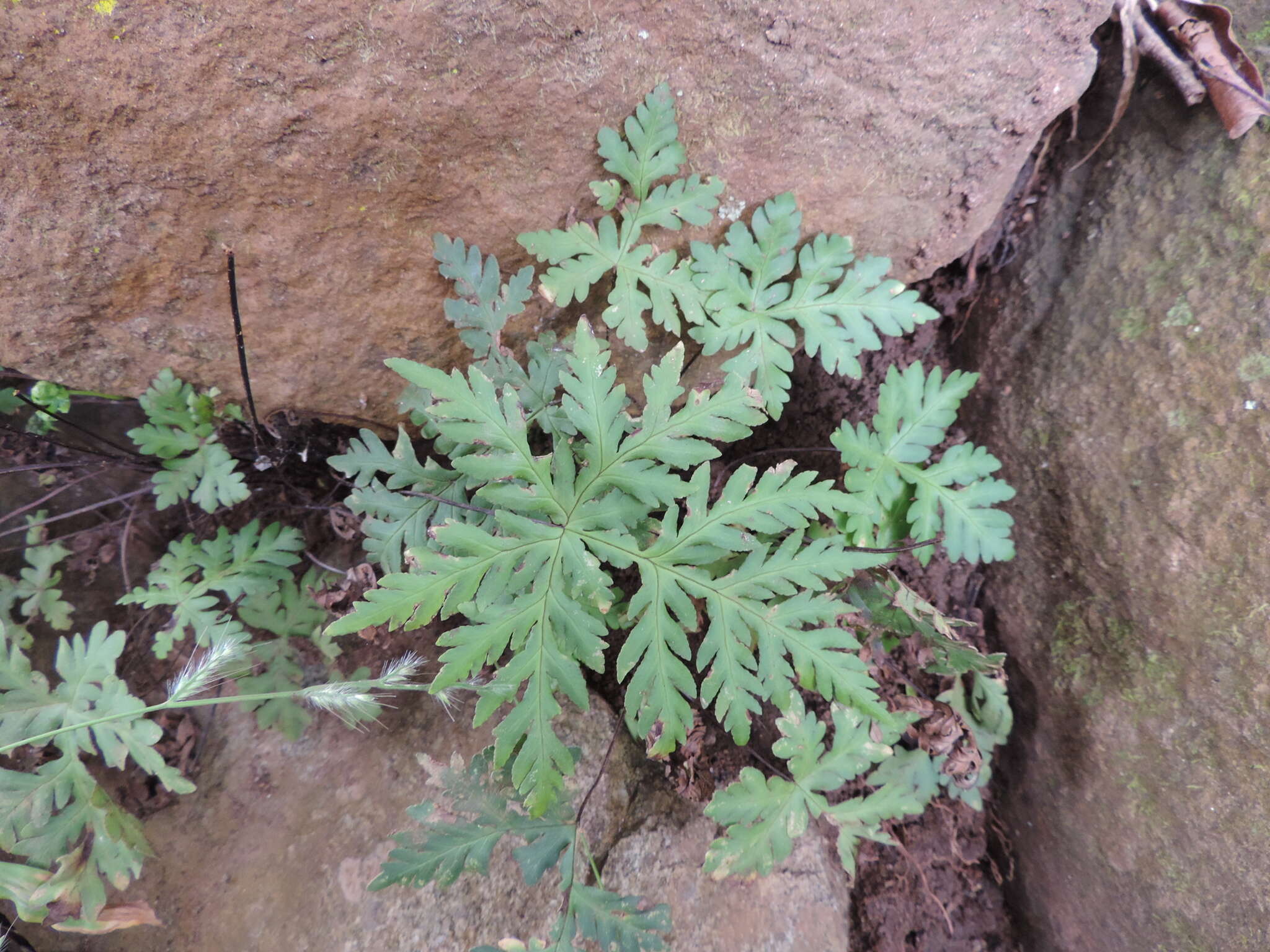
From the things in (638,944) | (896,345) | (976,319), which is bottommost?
(638,944)

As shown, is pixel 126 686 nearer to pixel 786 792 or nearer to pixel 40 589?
pixel 40 589

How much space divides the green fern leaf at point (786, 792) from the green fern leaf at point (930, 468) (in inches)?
30.0

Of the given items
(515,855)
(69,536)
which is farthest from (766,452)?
(69,536)

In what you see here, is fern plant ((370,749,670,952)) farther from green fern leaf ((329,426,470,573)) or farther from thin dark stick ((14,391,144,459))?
thin dark stick ((14,391,144,459))

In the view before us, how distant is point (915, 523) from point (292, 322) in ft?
8.28

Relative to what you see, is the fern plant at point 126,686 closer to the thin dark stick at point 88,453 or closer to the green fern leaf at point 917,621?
the thin dark stick at point 88,453

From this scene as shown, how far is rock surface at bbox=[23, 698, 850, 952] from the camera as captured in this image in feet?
8.36

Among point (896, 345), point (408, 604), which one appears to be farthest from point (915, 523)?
point (408, 604)

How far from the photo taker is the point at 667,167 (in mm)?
2488

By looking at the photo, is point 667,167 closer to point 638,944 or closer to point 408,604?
point 408,604

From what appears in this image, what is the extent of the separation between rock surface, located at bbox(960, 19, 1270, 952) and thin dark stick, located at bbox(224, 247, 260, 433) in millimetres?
3086

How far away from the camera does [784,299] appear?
272 centimetres

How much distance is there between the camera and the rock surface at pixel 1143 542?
97.0 inches

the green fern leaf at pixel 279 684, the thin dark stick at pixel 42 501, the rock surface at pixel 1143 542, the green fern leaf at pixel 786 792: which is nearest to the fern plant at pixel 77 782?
the green fern leaf at pixel 279 684
